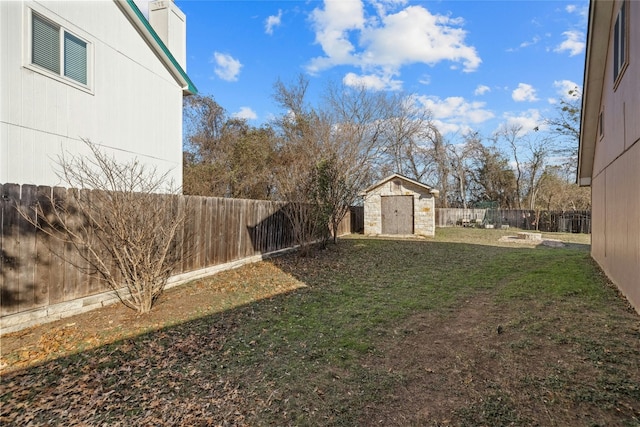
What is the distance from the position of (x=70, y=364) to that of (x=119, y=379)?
70 cm

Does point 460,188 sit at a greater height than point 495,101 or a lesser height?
lesser

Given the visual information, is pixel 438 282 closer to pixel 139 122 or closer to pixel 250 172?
pixel 139 122

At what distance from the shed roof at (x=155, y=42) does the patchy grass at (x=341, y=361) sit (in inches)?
236

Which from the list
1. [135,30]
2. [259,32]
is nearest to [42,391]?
[135,30]

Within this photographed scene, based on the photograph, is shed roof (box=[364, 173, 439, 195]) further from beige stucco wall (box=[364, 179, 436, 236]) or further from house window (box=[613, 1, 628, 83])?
house window (box=[613, 1, 628, 83])

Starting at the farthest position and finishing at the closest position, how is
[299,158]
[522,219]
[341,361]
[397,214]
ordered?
[522,219] < [299,158] < [397,214] < [341,361]

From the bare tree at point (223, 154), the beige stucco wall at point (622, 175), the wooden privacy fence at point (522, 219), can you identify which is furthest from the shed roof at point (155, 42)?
the wooden privacy fence at point (522, 219)

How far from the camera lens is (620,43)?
5855 mm

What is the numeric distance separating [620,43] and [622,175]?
Answer: 8.05 ft

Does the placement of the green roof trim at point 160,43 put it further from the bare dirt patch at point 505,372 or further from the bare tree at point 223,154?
the bare dirt patch at point 505,372

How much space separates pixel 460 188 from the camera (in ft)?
108

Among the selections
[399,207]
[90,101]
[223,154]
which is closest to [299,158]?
[223,154]

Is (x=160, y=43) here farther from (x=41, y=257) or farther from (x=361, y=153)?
(x=361, y=153)

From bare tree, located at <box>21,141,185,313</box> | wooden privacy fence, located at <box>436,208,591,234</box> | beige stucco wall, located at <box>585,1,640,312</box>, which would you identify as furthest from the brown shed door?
bare tree, located at <box>21,141,185,313</box>
